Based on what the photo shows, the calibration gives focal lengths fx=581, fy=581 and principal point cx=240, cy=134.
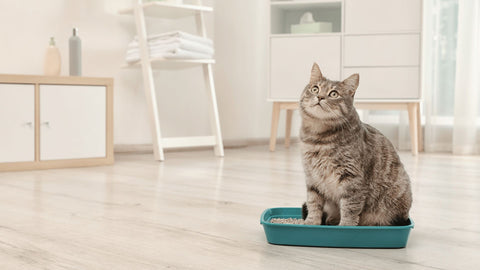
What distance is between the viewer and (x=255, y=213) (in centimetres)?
146

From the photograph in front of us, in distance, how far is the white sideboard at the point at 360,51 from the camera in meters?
3.06

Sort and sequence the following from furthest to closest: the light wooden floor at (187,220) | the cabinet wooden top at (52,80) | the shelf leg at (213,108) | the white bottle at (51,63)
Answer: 1. the shelf leg at (213,108)
2. the white bottle at (51,63)
3. the cabinet wooden top at (52,80)
4. the light wooden floor at (187,220)

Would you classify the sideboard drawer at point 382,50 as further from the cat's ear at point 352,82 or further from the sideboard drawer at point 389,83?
the cat's ear at point 352,82

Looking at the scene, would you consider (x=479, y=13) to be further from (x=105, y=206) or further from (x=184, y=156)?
(x=105, y=206)

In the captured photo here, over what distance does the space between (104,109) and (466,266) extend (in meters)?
1.94

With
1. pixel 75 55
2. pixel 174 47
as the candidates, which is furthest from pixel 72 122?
pixel 174 47

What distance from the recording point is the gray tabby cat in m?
1.07

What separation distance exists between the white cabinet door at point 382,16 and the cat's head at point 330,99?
213 centimetres

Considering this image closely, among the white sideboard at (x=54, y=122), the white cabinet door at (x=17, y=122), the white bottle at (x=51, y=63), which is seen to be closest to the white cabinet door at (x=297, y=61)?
the white sideboard at (x=54, y=122)

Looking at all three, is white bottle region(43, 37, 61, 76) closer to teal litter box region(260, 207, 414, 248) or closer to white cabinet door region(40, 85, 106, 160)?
white cabinet door region(40, 85, 106, 160)

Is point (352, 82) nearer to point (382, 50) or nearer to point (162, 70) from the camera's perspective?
point (382, 50)

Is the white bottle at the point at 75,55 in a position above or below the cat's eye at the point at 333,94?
above

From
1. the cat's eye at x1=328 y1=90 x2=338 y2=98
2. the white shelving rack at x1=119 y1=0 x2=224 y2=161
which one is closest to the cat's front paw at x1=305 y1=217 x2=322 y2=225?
the cat's eye at x1=328 y1=90 x2=338 y2=98

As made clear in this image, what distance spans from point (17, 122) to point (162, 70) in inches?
41.8
